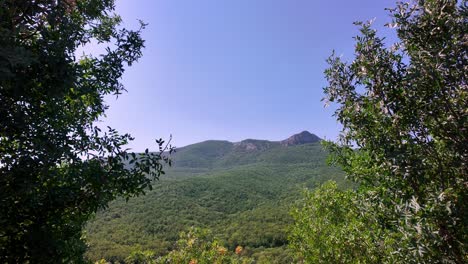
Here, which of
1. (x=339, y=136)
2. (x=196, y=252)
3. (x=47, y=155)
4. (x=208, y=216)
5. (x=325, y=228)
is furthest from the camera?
(x=208, y=216)

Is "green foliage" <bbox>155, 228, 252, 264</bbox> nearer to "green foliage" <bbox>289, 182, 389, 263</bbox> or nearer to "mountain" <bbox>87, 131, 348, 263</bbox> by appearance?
"green foliage" <bbox>289, 182, 389, 263</bbox>

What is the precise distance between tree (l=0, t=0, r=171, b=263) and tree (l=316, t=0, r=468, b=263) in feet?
15.9

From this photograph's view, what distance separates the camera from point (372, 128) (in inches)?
247

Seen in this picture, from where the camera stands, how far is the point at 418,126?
5.94m

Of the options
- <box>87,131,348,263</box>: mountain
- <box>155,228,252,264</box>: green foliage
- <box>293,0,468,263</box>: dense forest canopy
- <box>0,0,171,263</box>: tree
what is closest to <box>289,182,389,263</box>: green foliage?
<box>155,228,252,264</box>: green foliage

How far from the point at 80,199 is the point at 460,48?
8.33 meters

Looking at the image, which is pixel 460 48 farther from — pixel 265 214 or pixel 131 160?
pixel 265 214

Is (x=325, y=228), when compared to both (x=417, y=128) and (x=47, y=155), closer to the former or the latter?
(x=417, y=128)

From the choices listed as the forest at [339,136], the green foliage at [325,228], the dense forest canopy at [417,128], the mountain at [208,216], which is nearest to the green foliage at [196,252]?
the green foliage at [325,228]

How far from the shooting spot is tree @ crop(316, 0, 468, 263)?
4.98 m

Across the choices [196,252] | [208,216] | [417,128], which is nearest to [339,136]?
[417,128]

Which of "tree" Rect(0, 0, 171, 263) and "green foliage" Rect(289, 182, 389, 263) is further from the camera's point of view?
"green foliage" Rect(289, 182, 389, 263)

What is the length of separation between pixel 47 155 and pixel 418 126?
735 cm

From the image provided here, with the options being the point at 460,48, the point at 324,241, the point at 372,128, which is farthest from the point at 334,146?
the point at 324,241
